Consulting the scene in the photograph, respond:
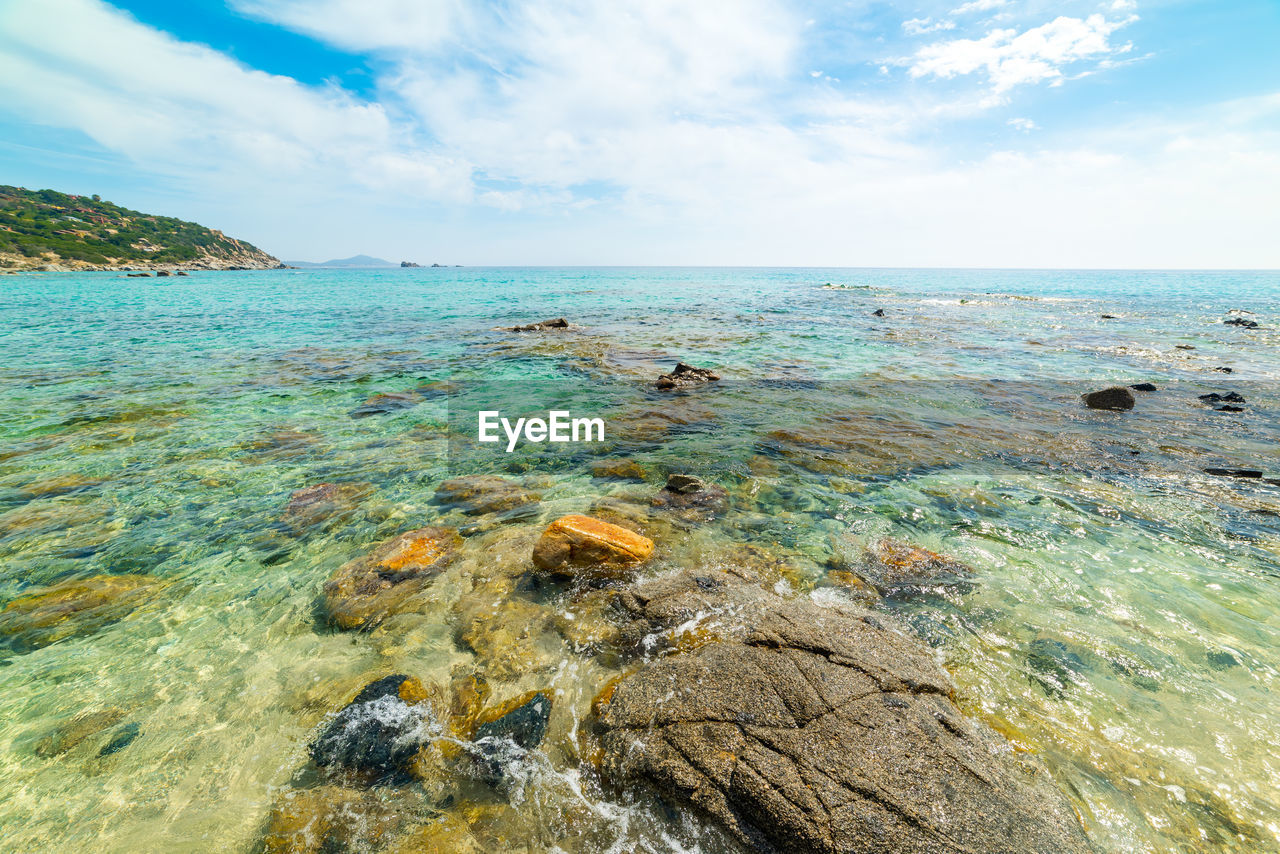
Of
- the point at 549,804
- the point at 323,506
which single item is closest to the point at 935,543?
the point at 549,804

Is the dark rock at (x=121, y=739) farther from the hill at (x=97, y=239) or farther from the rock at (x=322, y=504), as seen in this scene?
the hill at (x=97, y=239)

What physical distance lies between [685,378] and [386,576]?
41.1 feet

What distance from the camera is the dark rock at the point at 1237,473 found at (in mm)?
9188

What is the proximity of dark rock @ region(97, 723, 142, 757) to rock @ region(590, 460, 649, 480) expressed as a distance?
6783 mm

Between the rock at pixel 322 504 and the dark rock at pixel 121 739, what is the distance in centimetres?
344

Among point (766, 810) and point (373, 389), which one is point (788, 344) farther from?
point (766, 810)

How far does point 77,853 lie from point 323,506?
538cm

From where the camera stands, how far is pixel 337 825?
139 inches

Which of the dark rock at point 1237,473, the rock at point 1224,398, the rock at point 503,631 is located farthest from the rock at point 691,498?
the rock at point 1224,398

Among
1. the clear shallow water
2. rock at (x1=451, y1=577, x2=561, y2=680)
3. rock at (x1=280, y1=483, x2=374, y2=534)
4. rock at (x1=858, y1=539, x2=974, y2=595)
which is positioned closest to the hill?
the clear shallow water

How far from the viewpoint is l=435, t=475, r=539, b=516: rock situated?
27.9ft

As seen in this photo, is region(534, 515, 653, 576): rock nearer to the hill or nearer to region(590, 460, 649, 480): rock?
region(590, 460, 649, 480): rock

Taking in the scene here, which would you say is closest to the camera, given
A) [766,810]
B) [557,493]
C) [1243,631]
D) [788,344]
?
[766,810]

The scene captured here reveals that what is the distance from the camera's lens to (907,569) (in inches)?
256
